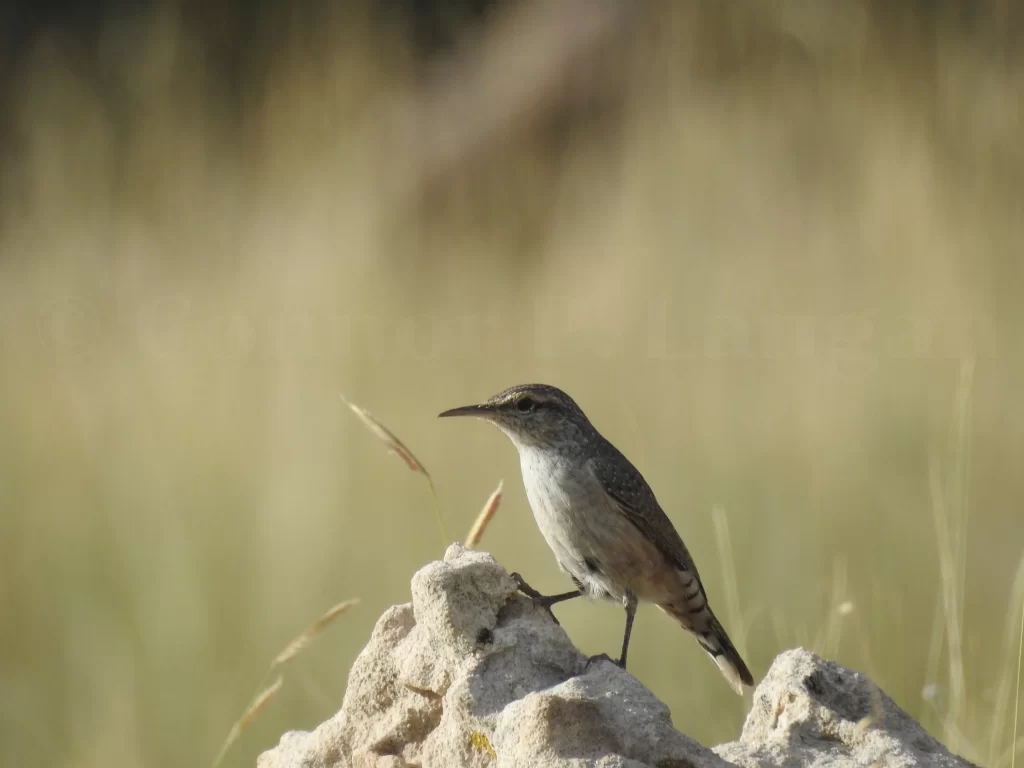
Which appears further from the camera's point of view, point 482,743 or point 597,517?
point 597,517

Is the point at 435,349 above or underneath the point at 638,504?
above

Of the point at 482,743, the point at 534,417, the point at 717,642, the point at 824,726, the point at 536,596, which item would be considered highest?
the point at 534,417

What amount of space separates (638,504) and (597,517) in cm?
25

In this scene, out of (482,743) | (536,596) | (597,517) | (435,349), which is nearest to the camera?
(482,743)

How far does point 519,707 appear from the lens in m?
2.54

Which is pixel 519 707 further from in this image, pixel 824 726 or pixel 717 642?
pixel 717 642

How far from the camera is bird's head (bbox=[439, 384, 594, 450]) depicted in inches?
171

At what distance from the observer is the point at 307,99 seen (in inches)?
387

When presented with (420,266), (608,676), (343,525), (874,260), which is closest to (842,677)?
(608,676)

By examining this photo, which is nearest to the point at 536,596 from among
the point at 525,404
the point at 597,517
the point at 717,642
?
A: the point at 597,517

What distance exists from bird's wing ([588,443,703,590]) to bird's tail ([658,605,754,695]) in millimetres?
145

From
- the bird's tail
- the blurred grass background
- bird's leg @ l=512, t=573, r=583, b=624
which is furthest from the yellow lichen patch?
the blurred grass background

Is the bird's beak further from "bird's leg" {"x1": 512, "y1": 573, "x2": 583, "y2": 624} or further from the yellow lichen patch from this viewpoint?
the yellow lichen patch

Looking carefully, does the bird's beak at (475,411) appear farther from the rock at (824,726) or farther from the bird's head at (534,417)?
the rock at (824,726)
